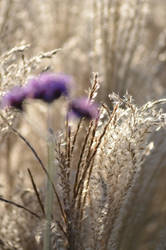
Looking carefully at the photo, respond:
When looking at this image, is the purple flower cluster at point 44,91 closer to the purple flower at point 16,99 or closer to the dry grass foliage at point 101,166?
the purple flower at point 16,99

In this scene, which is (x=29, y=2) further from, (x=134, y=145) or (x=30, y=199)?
(x=134, y=145)

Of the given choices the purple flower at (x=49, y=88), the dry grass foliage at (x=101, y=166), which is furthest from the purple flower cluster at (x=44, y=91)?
the dry grass foliage at (x=101, y=166)

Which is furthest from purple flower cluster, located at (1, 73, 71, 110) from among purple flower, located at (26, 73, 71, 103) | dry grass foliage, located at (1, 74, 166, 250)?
dry grass foliage, located at (1, 74, 166, 250)

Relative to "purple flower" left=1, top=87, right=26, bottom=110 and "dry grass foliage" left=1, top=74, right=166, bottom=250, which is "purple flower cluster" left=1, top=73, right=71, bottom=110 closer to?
"purple flower" left=1, top=87, right=26, bottom=110

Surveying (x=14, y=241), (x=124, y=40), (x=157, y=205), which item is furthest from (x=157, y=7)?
(x=14, y=241)

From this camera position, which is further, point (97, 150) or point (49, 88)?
point (97, 150)

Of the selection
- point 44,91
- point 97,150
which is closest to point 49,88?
point 44,91

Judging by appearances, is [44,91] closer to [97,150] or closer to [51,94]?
[51,94]

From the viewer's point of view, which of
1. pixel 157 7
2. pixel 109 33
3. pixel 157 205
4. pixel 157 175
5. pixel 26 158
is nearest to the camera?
pixel 157 175
